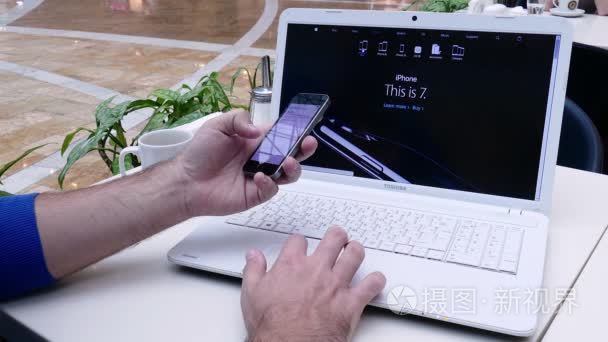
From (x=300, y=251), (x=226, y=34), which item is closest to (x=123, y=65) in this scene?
(x=226, y=34)

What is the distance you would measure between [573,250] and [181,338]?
0.54 metres

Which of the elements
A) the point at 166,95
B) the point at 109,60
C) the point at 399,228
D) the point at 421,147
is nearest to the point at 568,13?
the point at 166,95

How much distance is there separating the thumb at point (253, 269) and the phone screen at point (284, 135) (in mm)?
148

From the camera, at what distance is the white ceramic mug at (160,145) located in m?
0.81

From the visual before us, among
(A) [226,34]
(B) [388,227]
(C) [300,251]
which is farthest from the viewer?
(A) [226,34]

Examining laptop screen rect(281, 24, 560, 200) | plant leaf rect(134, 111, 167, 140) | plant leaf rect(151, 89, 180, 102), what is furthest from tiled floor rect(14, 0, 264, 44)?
laptop screen rect(281, 24, 560, 200)

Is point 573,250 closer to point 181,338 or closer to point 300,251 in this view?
point 300,251

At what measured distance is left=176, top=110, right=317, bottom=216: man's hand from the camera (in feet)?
2.42

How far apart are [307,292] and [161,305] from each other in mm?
175

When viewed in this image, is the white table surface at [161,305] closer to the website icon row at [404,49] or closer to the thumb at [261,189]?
the thumb at [261,189]

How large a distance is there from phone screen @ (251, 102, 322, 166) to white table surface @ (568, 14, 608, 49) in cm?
146

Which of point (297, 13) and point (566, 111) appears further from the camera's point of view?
point (566, 111)

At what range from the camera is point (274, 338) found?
1.73 feet

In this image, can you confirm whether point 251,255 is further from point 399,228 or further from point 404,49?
point 404,49
